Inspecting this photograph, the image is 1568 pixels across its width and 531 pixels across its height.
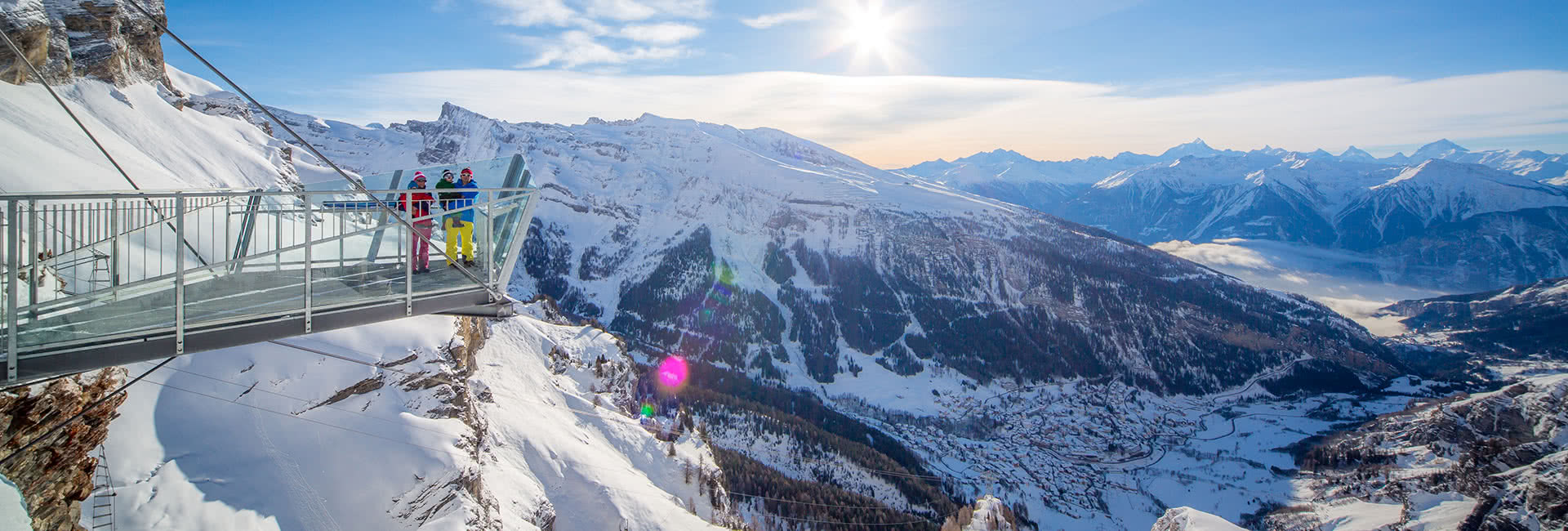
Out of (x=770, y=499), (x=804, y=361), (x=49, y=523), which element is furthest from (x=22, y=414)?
(x=804, y=361)

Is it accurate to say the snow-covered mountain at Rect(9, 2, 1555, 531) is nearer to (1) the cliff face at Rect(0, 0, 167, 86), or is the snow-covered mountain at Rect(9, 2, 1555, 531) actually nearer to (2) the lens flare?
(1) the cliff face at Rect(0, 0, 167, 86)

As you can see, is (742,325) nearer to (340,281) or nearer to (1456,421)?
(1456,421)

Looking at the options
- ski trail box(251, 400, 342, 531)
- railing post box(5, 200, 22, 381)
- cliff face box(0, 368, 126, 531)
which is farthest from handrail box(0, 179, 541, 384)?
ski trail box(251, 400, 342, 531)

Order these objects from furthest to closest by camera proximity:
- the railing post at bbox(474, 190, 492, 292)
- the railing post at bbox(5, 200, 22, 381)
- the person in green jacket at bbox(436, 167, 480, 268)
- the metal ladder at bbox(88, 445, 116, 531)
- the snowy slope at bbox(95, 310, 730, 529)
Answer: the snowy slope at bbox(95, 310, 730, 529) < the metal ladder at bbox(88, 445, 116, 531) < the person in green jacket at bbox(436, 167, 480, 268) < the railing post at bbox(474, 190, 492, 292) < the railing post at bbox(5, 200, 22, 381)

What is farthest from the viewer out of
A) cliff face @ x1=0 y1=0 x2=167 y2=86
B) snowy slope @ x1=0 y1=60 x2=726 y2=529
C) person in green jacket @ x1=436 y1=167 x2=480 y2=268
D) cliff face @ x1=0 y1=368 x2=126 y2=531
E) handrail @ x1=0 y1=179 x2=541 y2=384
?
cliff face @ x1=0 y1=0 x2=167 y2=86

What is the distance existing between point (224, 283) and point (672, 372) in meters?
143

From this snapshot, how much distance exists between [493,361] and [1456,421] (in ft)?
424

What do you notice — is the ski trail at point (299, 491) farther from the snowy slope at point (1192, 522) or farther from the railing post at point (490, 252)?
the snowy slope at point (1192, 522)

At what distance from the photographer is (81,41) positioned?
31.1 m

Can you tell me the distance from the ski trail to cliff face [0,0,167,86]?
1598cm

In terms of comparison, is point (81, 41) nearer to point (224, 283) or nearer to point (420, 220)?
point (224, 283)

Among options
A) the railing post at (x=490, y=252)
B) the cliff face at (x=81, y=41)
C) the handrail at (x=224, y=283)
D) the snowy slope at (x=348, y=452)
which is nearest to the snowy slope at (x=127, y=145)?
the cliff face at (x=81, y=41)

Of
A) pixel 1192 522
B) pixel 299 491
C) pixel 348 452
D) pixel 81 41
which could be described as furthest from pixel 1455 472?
pixel 81 41

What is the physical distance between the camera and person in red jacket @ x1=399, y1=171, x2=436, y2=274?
40.9 ft
